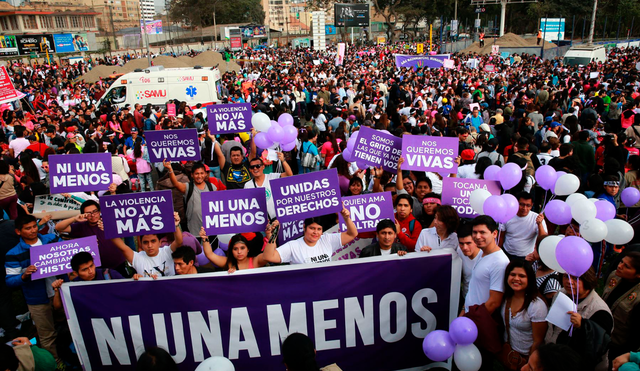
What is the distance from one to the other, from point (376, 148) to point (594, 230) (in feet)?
9.83

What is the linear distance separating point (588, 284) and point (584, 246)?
42cm

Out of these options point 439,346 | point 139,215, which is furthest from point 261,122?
point 439,346

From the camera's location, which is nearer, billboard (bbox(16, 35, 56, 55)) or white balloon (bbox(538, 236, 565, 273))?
white balloon (bbox(538, 236, 565, 273))

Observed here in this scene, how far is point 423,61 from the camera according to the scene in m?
21.5

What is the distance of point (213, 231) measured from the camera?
4961 mm

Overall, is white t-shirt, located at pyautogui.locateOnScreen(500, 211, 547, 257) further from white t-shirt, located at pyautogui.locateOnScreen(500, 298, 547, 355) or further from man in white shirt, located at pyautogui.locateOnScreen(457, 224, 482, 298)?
white t-shirt, located at pyautogui.locateOnScreen(500, 298, 547, 355)

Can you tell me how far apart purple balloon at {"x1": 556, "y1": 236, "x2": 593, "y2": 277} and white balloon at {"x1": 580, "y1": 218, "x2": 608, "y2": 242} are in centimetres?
75

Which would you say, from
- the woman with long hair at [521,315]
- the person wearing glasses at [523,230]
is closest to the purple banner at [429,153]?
the person wearing glasses at [523,230]

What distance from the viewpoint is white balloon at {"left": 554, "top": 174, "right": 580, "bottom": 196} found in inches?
203

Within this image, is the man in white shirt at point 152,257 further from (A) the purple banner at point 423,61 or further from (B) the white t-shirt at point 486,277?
(A) the purple banner at point 423,61

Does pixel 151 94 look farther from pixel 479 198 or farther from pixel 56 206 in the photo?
pixel 479 198

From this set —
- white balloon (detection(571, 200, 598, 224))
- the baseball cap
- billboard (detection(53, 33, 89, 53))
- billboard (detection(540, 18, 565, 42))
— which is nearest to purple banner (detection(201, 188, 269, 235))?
white balloon (detection(571, 200, 598, 224))

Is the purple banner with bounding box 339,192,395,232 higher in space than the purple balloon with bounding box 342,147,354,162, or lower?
lower

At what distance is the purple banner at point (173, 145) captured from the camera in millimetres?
6926
